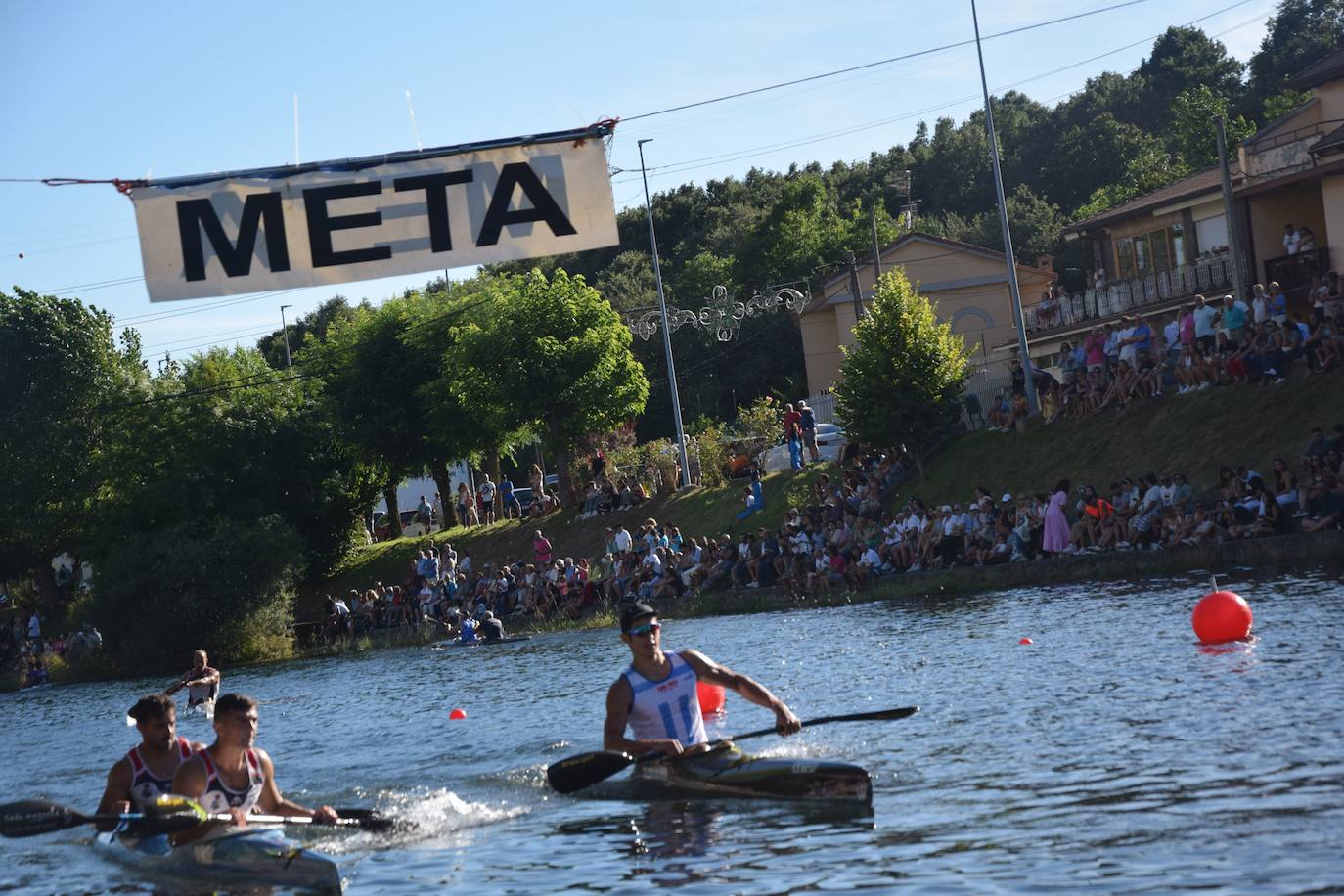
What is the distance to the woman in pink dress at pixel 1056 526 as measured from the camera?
1064 inches

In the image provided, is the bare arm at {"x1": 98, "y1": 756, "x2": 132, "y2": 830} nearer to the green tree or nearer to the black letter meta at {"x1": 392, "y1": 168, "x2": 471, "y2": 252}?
the black letter meta at {"x1": 392, "y1": 168, "x2": 471, "y2": 252}

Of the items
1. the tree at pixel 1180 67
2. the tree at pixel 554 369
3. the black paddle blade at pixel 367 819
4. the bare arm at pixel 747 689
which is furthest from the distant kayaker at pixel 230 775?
the tree at pixel 1180 67

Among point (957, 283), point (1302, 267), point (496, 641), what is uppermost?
point (957, 283)

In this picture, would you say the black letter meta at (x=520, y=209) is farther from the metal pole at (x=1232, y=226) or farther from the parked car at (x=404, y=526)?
the parked car at (x=404, y=526)

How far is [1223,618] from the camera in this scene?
17.2 metres

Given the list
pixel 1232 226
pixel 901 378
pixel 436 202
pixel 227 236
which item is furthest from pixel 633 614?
pixel 1232 226

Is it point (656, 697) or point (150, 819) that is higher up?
point (656, 697)

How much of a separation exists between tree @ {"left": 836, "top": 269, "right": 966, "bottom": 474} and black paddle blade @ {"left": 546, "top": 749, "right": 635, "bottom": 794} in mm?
24526

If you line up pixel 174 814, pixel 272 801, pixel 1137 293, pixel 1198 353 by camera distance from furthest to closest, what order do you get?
pixel 1137 293 → pixel 1198 353 → pixel 272 801 → pixel 174 814

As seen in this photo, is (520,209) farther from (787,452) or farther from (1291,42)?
(1291,42)

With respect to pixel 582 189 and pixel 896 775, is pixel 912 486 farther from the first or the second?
pixel 582 189

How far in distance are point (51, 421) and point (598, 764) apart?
50.5 meters

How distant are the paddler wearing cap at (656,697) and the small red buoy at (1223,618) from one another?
6895 millimetres

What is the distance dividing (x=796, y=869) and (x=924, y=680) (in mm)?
8244
